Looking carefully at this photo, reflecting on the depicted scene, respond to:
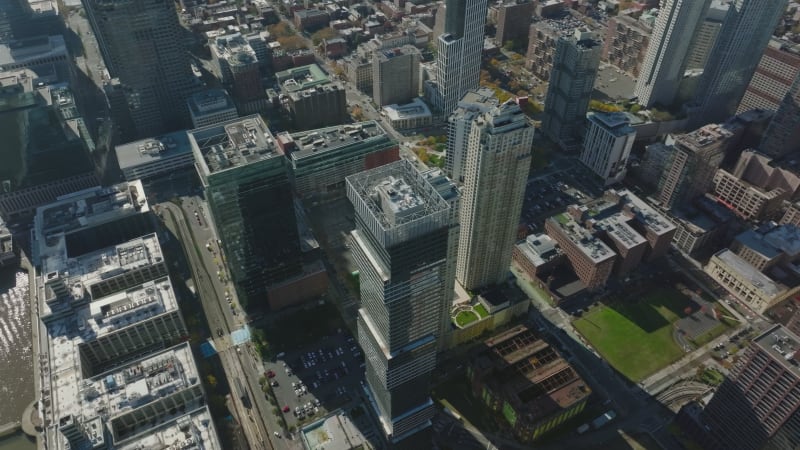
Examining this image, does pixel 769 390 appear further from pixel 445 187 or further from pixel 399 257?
pixel 399 257

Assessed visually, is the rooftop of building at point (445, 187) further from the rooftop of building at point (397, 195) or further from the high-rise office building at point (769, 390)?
the high-rise office building at point (769, 390)

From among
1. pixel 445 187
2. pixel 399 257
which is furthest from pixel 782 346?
pixel 399 257

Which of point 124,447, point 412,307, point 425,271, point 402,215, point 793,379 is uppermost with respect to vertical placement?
point 402,215

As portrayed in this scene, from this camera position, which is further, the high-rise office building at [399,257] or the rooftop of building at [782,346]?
the rooftop of building at [782,346]

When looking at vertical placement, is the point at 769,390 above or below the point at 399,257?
below

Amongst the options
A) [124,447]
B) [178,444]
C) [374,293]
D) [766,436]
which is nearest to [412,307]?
[374,293]

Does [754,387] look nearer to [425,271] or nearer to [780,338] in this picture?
[780,338]

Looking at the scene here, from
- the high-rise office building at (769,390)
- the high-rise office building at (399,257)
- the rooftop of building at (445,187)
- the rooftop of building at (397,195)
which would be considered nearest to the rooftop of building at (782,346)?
the high-rise office building at (769,390)

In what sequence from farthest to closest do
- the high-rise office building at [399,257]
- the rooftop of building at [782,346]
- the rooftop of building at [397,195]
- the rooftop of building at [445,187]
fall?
the rooftop of building at [445,187], the rooftop of building at [782,346], the high-rise office building at [399,257], the rooftop of building at [397,195]
